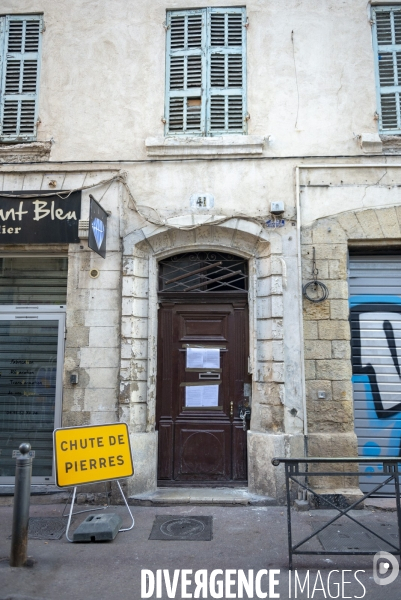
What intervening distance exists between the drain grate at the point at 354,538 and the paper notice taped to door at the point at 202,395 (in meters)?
2.04

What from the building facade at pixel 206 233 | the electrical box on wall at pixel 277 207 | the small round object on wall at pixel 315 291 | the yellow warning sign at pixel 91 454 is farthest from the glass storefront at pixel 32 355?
the small round object on wall at pixel 315 291

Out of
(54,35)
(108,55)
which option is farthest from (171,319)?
(54,35)

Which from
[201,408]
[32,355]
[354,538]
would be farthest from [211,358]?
[354,538]

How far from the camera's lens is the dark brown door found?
6547 millimetres

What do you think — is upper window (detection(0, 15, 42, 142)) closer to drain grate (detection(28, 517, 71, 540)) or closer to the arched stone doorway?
the arched stone doorway

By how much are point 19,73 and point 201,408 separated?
228 inches

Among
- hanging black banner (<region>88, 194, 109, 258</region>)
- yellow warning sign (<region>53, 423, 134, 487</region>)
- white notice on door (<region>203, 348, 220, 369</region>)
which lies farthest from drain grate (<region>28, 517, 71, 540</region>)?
hanging black banner (<region>88, 194, 109, 258</region>)

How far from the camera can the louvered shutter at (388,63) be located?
6.86m

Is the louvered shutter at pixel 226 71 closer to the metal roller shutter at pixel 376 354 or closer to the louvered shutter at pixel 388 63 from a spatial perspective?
the louvered shutter at pixel 388 63

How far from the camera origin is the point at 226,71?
7062 millimetres

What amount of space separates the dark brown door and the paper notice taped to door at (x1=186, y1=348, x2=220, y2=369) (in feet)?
0.21

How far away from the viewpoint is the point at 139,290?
6.66m

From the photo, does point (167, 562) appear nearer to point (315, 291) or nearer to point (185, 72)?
point (315, 291)

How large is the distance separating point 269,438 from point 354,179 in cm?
377
